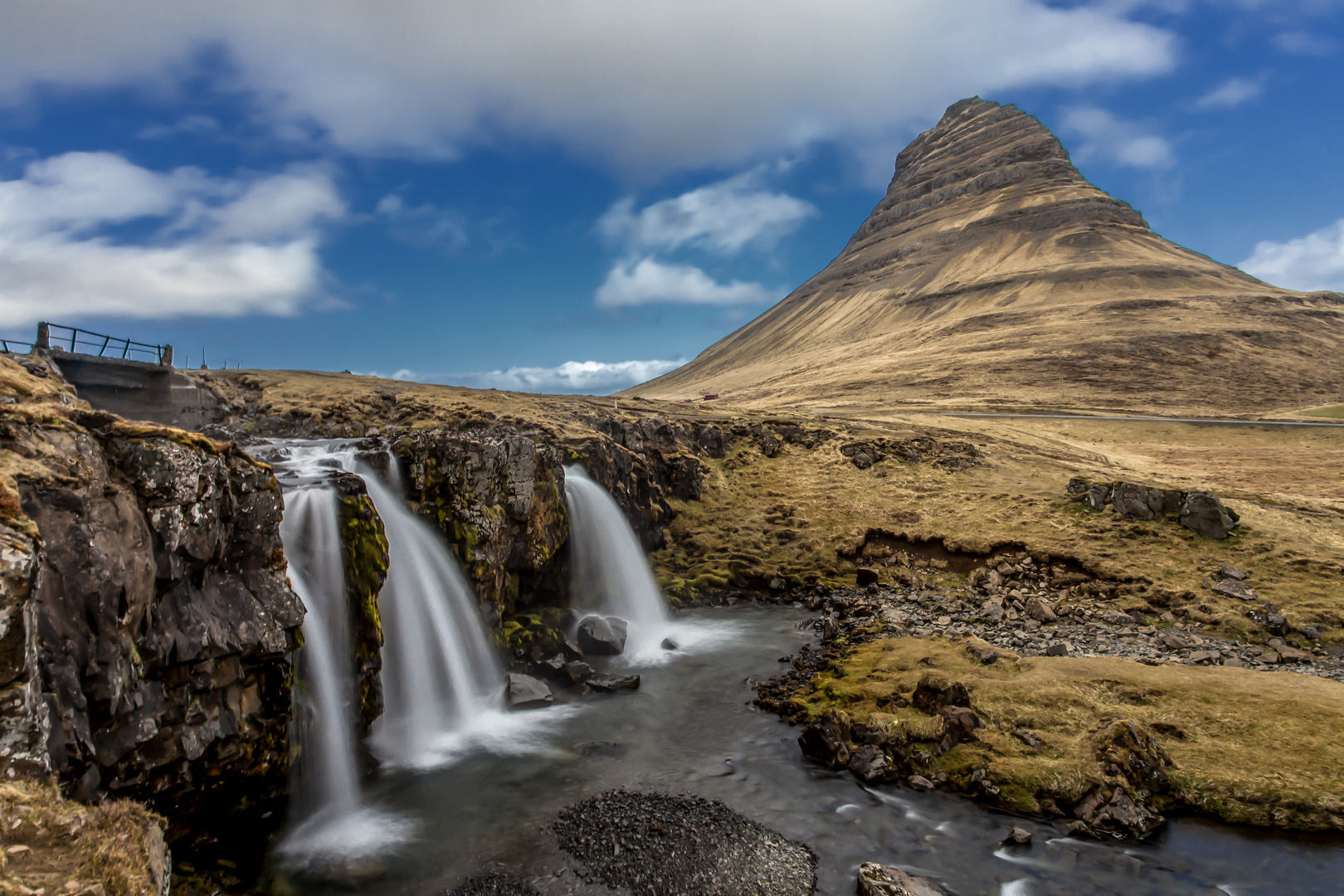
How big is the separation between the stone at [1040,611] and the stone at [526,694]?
19.4 m

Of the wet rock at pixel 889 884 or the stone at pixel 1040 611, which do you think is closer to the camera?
the wet rock at pixel 889 884

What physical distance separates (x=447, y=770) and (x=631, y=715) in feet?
18.2

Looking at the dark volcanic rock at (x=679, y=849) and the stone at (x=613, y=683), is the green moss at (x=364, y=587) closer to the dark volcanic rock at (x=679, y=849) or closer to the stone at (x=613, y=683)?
the dark volcanic rock at (x=679, y=849)

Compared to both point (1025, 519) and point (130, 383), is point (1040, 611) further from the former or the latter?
point (130, 383)

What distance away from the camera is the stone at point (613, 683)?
2122 cm

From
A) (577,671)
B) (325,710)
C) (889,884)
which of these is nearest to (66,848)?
(325,710)

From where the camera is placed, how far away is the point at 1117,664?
19312mm

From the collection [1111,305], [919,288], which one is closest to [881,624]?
[1111,305]

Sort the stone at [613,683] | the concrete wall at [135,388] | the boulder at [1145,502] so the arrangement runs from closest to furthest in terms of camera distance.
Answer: the stone at [613,683] < the boulder at [1145,502] < the concrete wall at [135,388]

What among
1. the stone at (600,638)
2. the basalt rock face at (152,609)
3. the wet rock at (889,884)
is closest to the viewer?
the basalt rock face at (152,609)

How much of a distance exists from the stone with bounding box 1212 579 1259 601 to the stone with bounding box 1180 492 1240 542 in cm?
446

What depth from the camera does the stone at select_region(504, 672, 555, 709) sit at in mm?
19969

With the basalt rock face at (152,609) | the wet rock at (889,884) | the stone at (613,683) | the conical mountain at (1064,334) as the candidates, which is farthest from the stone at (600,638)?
the conical mountain at (1064,334)

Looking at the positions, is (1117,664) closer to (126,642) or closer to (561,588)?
(561,588)
